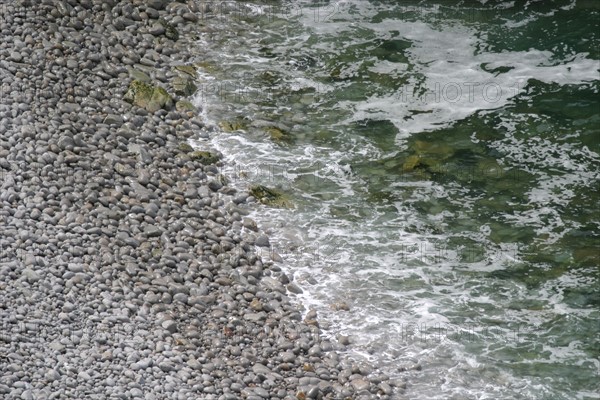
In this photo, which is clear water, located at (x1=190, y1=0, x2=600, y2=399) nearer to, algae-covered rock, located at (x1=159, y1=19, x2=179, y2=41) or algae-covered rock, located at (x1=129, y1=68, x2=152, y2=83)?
algae-covered rock, located at (x1=159, y1=19, x2=179, y2=41)

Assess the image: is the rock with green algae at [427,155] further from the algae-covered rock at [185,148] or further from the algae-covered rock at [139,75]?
the algae-covered rock at [139,75]

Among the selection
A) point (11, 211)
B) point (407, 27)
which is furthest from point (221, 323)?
point (407, 27)

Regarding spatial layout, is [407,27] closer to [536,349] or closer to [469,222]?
[469,222]

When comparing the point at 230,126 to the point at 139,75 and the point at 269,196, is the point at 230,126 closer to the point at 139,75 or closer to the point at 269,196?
the point at 139,75

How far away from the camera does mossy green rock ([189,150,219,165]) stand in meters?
11.6

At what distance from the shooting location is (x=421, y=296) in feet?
32.9

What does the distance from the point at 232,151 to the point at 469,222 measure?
3.40m

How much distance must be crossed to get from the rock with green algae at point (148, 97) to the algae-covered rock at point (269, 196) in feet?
6.61

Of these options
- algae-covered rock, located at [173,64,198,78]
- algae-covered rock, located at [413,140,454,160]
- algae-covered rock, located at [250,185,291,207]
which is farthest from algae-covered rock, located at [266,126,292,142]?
algae-covered rock, located at [413,140,454,160]

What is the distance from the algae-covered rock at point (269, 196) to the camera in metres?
11.2

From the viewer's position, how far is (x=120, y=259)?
921 centimetres

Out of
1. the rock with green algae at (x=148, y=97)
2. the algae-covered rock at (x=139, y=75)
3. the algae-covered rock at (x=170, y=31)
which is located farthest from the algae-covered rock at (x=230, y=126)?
the algae-covered rock at (x=170, y=31)

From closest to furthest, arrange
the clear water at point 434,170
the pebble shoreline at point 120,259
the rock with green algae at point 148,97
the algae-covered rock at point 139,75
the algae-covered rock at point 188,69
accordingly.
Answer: the pebble shoreline at point 120,259
the clear water at point 434,170
the rock with green algae at point 148,97
the algae-covered rock at point 139,75
the algae-covered rock at point 188,69

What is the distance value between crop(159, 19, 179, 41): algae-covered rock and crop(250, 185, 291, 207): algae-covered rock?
13.0ft
